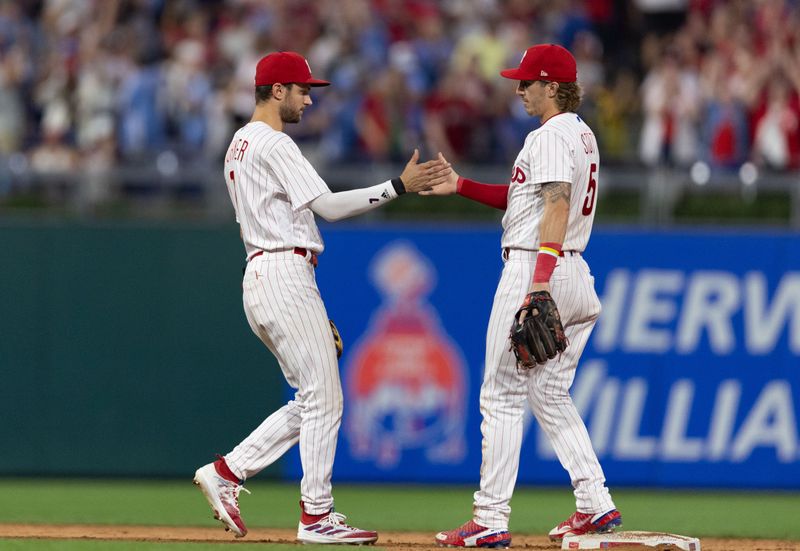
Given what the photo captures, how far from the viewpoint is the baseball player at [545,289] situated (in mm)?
7098

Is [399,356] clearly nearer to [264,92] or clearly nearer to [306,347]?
[306,347]

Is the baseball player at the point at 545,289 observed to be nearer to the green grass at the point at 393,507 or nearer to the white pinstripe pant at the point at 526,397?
the white pinstripe pant at the point at 526,397

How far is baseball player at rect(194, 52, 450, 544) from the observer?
7.11 metres

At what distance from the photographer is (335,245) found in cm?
1154

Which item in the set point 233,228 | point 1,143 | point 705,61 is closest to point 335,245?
point 233,228

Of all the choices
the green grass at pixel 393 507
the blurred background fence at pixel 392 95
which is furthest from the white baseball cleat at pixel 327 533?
the blurred background fence at pixel 392 95

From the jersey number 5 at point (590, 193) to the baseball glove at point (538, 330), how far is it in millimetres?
579

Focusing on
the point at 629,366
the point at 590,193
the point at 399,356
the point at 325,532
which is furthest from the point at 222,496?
the point at 629,366

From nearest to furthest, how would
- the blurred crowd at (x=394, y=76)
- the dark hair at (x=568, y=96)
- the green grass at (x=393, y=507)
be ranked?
the dark hair at (x=568, y=96) < the green grass at (x=393, y=507) < the blurred crowd at (x=394, y=76)

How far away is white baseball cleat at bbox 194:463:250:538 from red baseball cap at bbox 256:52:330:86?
1931 millimetres

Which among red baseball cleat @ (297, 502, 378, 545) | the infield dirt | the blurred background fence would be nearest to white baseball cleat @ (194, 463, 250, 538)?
the infield dirt

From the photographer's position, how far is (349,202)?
7.07m

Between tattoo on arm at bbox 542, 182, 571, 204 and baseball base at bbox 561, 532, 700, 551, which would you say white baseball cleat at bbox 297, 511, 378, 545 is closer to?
baseball base at bbox 561, 532, 700, 551

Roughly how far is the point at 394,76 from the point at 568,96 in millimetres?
6335
